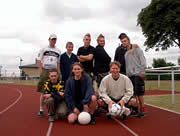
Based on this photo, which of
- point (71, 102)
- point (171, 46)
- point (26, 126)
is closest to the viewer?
point (26, 126)

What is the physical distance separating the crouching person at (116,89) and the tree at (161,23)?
66.6 ft

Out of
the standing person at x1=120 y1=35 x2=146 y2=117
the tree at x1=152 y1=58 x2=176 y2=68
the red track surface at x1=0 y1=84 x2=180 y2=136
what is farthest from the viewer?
the tree at x1=152 y1=58 x2=176 y2=68

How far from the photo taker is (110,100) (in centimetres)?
437

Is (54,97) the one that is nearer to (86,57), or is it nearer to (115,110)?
(86,57)

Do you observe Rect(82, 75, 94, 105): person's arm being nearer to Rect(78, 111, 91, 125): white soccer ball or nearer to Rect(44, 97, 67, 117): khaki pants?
Rect(78, 111, 91, 125): white soccer ball

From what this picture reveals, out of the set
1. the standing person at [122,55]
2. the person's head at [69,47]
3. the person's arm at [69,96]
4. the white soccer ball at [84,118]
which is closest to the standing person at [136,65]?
the standing person at [122,55]

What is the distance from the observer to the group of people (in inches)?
174

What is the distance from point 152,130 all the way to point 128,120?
0.86m

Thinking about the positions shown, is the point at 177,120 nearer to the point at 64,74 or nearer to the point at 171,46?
the point at 64,74

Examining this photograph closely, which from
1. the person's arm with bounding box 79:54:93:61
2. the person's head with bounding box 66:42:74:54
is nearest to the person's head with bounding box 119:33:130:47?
the person's arm with bounding box 79:54:93:61

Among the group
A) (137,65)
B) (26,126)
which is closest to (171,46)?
(137,65)

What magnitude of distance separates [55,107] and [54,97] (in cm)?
32

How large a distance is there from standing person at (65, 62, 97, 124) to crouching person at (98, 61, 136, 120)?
11.3 inches

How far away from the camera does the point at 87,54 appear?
16.8 feet
